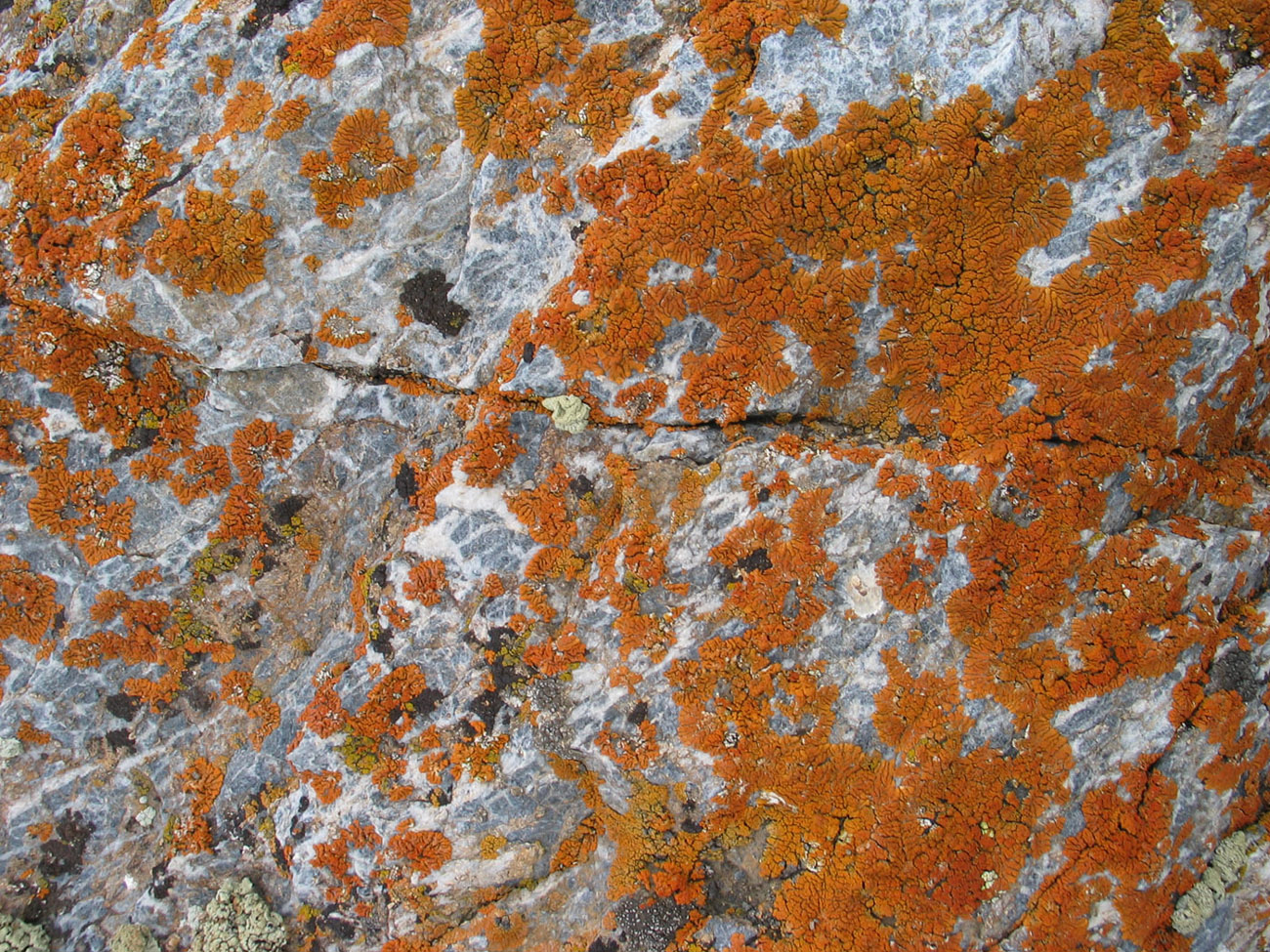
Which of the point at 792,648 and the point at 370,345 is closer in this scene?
the point at 792,648

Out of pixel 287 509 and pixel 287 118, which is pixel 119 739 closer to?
pixel 287 509

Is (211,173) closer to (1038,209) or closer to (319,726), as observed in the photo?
(319,726)

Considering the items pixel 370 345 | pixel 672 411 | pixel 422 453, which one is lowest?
pixel 672 411

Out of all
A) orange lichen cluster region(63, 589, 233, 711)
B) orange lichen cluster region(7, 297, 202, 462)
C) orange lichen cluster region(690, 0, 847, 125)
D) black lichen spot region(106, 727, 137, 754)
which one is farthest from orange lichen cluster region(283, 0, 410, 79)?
black lichen spot region(106, 727, 137, 754)

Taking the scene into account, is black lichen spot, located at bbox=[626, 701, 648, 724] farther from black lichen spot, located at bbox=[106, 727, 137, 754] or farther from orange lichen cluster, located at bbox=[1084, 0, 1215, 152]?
orange lichen cluster, located at bbox=[1084, 0, 1215, 152]

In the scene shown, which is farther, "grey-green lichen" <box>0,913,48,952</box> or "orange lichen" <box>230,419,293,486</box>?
"orange lichen" <box>230,419,293,486</box>

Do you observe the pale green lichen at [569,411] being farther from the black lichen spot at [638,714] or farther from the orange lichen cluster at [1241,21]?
the orange lichen cluster at [1241,21]

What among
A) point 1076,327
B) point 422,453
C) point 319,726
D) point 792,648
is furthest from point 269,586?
point 1076,327
